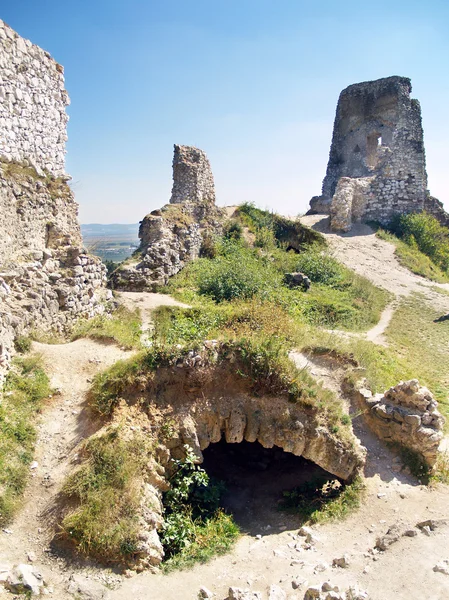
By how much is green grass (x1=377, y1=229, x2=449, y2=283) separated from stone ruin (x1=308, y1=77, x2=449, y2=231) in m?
1.70

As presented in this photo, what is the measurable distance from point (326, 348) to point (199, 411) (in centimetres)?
311

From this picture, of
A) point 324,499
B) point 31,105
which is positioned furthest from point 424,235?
point 31,105

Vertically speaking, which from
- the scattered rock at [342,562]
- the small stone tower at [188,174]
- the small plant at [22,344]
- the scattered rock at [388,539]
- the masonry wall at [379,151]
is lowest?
the scattered rock at [342,562]

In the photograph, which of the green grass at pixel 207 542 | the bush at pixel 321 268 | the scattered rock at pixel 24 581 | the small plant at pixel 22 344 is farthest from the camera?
the bush at pixel 321 268

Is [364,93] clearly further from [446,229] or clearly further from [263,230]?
[263,230]

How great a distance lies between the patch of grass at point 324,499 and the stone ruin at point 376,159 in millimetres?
15776

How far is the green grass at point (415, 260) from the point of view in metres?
19.3

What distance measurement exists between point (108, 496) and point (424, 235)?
20.3 m

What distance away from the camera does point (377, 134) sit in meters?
25.2

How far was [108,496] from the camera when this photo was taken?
5.94 meters

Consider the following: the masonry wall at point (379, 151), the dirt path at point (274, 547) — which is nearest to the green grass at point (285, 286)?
the dirt path at point (274, 547)

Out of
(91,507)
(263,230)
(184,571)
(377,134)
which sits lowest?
(184,571)

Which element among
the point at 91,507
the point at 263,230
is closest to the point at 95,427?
the point at 91,507

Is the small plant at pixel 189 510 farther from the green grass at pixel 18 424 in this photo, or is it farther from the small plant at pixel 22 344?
the small plant at pixel 22 344
